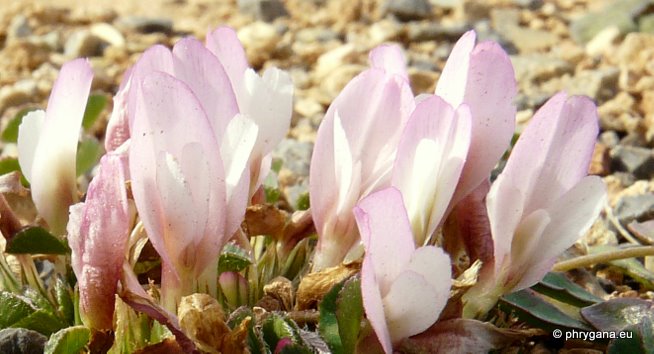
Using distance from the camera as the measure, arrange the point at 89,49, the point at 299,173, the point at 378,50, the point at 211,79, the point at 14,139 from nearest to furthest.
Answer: the point at 211,79, the point at 378,50, the point at 14,139, the point at 299,173, the point at 89,49

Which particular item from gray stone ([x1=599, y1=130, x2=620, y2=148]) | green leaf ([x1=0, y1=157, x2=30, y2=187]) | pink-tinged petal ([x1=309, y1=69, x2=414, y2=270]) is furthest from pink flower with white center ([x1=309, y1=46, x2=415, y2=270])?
gray stone ([x1=599, y1=130, x2=620, y2=148])

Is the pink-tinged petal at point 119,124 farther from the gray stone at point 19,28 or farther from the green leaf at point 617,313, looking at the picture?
the gray stone at point 19,28

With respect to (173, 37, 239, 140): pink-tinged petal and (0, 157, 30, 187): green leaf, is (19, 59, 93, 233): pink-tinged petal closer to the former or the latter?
(173, 37, 239, 140): pink-tinged petal

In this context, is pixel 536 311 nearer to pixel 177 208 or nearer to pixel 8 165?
pixel 177 208

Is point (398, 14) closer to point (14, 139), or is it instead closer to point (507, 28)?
point (507, 28)

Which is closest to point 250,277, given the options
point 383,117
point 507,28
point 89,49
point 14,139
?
point 383,117

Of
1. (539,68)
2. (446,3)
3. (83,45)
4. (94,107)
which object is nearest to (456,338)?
(94,107)

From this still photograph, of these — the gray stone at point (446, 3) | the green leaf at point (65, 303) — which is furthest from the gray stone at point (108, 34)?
the green leaf at point (65, 303)
